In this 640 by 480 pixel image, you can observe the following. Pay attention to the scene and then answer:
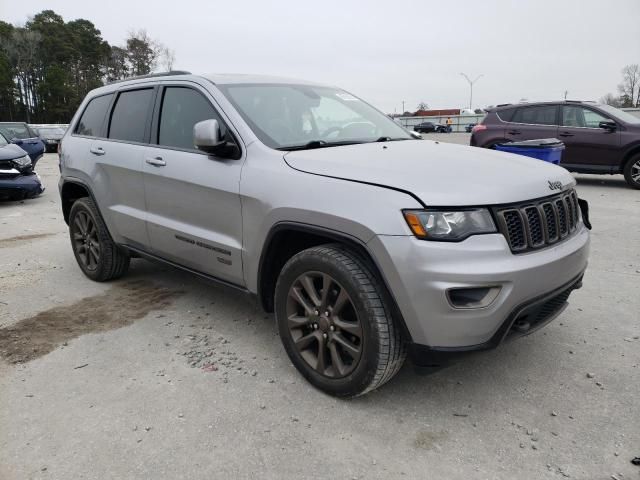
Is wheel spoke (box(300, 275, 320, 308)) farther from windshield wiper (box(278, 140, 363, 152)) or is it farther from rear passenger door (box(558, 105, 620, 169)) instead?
rear passenger door (box(558, 105, 620, 169))

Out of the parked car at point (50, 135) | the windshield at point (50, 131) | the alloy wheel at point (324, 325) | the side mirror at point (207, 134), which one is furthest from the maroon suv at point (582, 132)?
the windshield at point (50, 131)


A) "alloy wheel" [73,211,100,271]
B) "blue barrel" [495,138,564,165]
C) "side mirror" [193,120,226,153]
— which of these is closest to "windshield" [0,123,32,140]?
"alloy wheel" [73,211,100,271]

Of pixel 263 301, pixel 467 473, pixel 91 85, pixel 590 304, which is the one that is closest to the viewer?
pixel 467 473

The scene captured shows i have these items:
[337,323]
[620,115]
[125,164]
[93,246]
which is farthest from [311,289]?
[620,115]

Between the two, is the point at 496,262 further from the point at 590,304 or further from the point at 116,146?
the point at 116,146

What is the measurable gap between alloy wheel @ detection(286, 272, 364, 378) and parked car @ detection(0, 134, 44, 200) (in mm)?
8806

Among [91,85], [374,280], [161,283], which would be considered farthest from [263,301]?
[91,85]

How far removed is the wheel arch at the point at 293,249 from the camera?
244 cm

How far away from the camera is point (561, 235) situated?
2.73 meters

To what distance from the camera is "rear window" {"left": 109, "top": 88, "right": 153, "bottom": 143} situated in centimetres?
401

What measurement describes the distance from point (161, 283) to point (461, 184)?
3287 mm

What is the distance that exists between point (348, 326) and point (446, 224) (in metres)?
0.72

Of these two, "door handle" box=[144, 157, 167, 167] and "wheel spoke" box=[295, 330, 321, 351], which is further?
"door handle" box=[144, 157, 167, 167]

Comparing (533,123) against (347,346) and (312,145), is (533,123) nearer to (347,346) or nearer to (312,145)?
(312,145)
